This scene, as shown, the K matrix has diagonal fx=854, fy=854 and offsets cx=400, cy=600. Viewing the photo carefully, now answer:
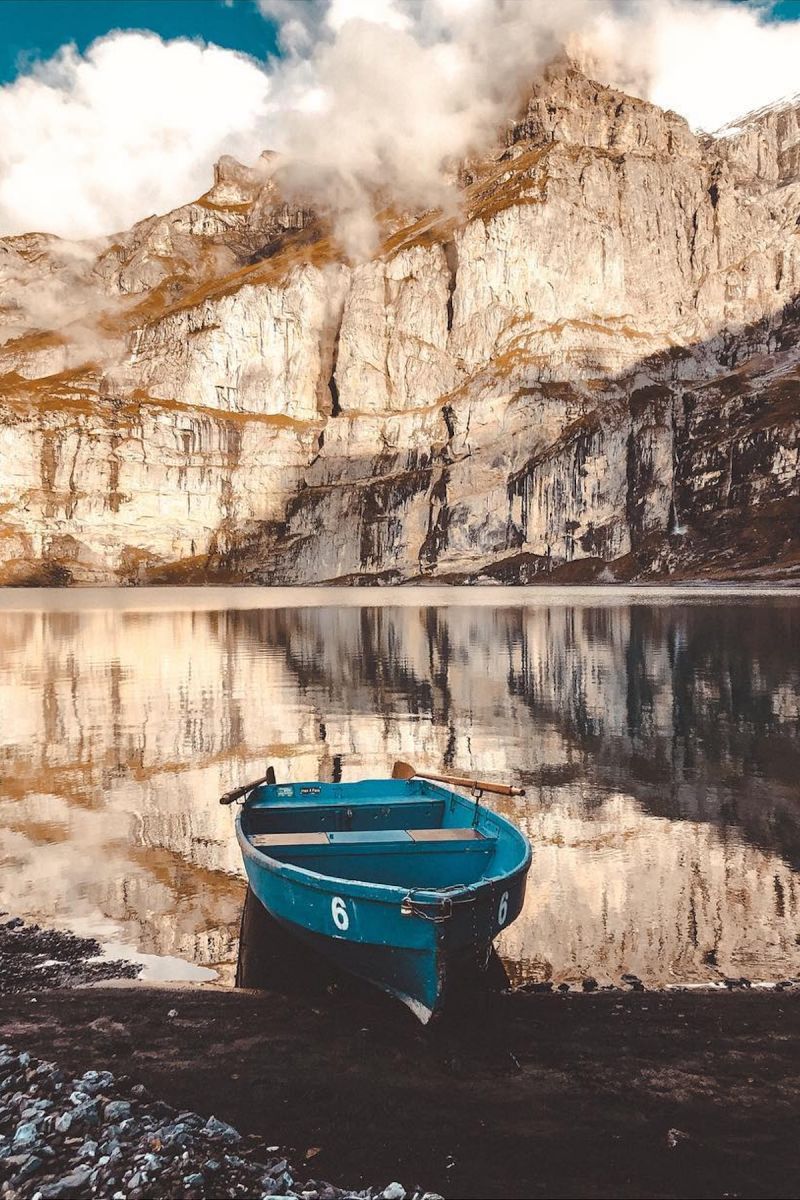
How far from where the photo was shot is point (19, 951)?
1472 centimetres

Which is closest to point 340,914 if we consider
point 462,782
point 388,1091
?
point 388,1091

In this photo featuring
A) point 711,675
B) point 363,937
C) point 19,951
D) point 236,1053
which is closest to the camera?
point 236,1053

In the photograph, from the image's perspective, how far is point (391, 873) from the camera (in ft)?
49.1

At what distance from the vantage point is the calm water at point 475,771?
51.0 feet

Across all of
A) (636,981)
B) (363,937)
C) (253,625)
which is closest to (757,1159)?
(636,981)

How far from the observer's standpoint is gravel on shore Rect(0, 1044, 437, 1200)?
8062mm

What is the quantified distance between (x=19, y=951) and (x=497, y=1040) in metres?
8.54

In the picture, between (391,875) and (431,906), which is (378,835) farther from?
(431,906)

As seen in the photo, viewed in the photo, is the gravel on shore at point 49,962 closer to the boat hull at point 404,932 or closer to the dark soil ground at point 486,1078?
the dark soil ground at point 486,1078

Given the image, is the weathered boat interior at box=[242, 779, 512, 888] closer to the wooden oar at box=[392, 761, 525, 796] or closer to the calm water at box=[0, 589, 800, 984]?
the wooden oar at box=[392, 761, 525, 796]

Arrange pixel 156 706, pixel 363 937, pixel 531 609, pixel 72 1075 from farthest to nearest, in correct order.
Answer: pixel 531 609 < pixel 156 706 < pixel 363 937 < pixel 72 1075

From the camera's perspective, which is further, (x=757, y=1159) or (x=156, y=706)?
(x=156, y=706)

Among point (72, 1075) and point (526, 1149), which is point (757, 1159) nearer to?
point (526, 1149)

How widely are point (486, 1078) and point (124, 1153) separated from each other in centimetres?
426
